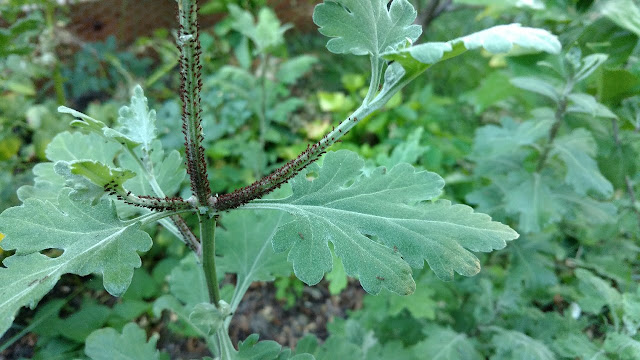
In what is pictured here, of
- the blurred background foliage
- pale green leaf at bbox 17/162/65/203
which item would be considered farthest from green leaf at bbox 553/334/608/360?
pale green leaf at bbox 17/162/65/203

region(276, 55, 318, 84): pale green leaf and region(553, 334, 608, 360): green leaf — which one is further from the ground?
region(276, 55, 318, 84): pale green leaf

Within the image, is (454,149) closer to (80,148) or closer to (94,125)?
(80,148)

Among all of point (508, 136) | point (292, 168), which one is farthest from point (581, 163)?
point (292, 168)

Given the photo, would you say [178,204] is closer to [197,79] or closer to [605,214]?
[197,79]

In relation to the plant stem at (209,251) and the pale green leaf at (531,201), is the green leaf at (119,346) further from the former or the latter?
the pale green leaf at (531,201)

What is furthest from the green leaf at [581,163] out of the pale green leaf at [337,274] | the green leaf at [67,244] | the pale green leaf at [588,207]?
the green leaf at [67,244]

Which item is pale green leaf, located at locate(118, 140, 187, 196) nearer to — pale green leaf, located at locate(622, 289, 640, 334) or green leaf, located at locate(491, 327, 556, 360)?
green leaf, located at locate(491, 327, 556, 360)
